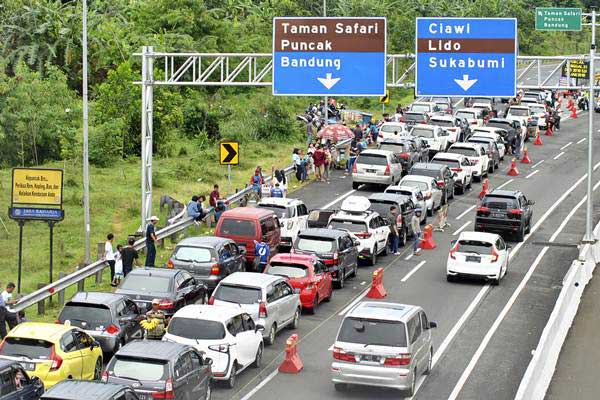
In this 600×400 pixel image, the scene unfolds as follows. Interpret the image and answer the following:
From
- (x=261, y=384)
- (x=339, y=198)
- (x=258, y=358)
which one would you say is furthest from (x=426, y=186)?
(x=261, y=384)

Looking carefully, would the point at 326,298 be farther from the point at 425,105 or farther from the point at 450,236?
the point at 425,105

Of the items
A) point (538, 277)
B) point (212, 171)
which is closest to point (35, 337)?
point (538, 277)

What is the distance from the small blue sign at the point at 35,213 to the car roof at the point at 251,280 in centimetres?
684

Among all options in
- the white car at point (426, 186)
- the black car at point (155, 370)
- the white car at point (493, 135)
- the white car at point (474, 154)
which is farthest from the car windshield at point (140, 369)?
the white car at point (493, 135)

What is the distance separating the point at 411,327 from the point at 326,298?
350 inches

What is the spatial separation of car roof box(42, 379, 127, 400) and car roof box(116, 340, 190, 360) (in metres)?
2.05

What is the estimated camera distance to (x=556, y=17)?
63.3 metres

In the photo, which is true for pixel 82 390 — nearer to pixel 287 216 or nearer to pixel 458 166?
pixel 287 216

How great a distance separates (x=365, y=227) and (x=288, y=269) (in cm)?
659

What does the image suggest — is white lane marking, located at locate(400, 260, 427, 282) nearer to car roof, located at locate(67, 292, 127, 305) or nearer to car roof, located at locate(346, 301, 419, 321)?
car roof, located at locate(346, 301, 419, 321)

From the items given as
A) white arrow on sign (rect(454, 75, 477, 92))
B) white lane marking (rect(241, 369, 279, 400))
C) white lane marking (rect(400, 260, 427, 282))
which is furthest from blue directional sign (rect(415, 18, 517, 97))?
white lane marking (rect(241, 369, 279, 400))

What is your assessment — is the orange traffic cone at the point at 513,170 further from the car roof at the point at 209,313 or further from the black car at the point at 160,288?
the car roof at the point at 209,313

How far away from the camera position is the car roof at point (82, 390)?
18.4 meters

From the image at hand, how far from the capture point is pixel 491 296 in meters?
34.2
